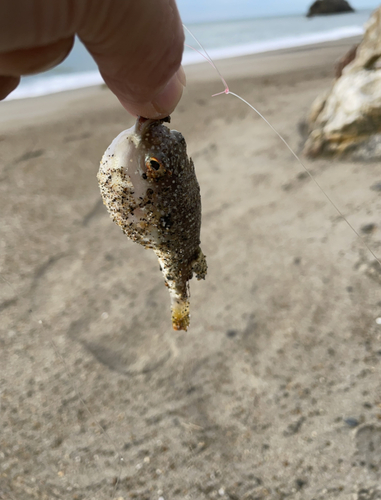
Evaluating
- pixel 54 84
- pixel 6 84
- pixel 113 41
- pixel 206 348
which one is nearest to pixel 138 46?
pixel 113 41

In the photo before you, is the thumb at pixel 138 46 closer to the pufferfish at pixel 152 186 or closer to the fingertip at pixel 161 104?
the fingertip at pixel 161 104

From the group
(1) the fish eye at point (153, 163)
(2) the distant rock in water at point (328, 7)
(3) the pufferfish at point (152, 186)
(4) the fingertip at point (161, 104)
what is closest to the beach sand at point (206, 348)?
(3) the pufferfish at point (152, 186)

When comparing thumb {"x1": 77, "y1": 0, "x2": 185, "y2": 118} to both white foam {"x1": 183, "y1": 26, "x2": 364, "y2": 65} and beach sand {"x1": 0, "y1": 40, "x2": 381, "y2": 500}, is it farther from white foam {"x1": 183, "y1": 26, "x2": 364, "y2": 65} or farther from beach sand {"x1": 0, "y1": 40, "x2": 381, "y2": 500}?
white foam {"x1": 183, "y1": 26, "x2": 364, "y2": 65}

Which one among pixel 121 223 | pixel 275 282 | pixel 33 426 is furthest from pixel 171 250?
pixel 275 282

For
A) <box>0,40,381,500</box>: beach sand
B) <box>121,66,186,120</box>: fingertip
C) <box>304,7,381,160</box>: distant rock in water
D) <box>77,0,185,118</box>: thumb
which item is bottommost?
<box>0,40,381,500</box>: beach sand

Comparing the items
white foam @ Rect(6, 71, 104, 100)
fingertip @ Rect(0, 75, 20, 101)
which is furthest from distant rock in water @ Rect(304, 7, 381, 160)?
white foam @ Rect(6, 71, 104, 100)

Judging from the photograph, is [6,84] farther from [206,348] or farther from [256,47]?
[256,47]
